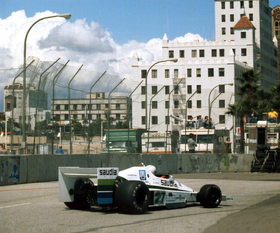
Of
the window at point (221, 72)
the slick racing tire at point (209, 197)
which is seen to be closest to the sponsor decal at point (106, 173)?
the slick racing tire at point (209, 197)

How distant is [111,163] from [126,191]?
16.4m

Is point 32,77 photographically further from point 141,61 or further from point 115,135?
point 141,61

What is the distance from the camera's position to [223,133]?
40688 millimetres

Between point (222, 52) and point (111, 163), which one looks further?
point (222, 52)

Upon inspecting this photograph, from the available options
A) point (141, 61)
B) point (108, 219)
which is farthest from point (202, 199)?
point (141, 61)

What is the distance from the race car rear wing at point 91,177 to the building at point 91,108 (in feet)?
37.8

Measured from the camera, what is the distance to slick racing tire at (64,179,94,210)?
39.1 ft

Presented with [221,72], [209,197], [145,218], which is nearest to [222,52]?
[221,72]

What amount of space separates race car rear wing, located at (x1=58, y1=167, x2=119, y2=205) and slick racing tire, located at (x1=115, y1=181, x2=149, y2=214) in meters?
0.25

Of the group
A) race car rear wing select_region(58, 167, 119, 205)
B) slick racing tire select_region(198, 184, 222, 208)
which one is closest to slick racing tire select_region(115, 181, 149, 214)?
race car rear wing select_region(58, 167, 119, 205)

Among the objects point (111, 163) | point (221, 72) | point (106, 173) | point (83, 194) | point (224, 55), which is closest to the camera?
point (106, 173)

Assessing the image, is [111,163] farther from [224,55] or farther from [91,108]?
[224,55]

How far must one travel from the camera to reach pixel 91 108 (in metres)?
25.8

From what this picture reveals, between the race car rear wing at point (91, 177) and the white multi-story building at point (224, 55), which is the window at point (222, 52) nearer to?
the white multi-story building at point (224, 55)
